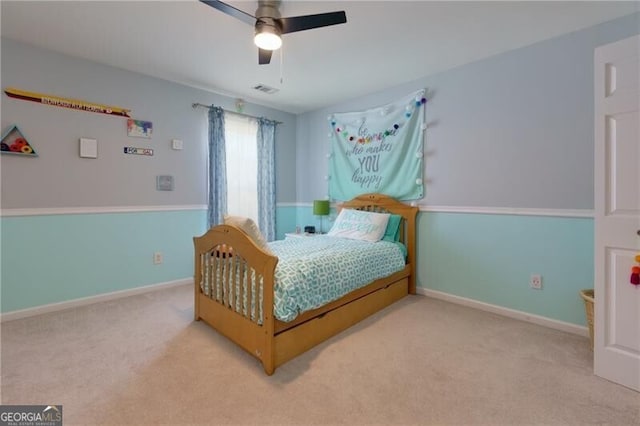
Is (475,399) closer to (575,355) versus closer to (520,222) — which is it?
(575,355)

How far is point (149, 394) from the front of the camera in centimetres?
162

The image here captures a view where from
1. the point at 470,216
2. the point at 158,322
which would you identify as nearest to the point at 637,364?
the point at 470,216

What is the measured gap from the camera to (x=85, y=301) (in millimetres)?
2947

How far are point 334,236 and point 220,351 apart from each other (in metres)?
1.76

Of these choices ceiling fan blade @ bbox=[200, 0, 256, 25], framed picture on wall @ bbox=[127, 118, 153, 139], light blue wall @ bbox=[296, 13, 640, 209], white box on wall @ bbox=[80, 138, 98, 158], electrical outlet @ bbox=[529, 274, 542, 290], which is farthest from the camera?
framed picture on wall @ bbox=[127, 118, 153, 139]

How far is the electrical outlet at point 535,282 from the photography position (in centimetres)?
258

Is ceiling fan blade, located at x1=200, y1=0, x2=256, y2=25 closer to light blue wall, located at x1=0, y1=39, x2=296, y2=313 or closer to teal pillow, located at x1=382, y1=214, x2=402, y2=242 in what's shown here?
light blue wall, located at x1=0, y1=39, x2=296, y2=313

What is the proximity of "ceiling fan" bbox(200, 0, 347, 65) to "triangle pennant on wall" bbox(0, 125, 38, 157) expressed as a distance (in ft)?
7.39

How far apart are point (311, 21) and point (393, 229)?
2.20m

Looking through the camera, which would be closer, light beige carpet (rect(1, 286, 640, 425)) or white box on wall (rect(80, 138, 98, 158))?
light beige carpet (rect(1, 286, 640, 425))

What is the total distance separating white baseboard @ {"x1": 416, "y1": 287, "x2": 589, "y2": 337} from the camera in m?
2.40

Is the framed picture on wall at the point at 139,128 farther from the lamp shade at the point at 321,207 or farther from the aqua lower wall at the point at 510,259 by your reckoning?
the aqua lower wall at the point at 510,259

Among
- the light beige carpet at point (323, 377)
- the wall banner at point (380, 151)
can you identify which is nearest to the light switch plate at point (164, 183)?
the light beige carpet at point (323, 377)

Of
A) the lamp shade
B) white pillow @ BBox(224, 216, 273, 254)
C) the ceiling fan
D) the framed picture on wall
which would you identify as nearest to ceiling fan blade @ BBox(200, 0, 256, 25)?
the ceiling fan
